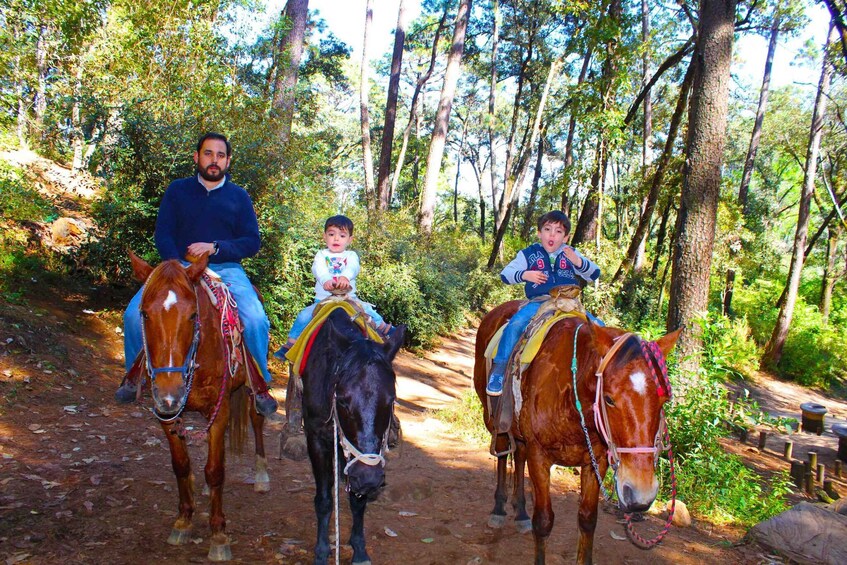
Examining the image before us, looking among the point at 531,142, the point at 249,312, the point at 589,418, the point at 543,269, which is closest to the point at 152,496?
the point at 249,312

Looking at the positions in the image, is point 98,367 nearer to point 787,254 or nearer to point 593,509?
point 593,509

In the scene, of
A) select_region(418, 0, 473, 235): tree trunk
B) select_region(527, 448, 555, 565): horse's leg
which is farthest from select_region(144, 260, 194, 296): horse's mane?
select_region(418, 0, 473, 235): tree trunk

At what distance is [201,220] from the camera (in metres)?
4.51

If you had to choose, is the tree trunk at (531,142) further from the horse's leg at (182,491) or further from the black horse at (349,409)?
the horse's leg at (182,491)

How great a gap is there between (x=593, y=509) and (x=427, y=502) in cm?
224

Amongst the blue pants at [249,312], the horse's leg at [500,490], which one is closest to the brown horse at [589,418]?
the horse's leg at [500,490]

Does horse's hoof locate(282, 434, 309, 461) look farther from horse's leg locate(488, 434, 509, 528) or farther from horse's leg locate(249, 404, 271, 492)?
horse's leg locate(488, 434, 509, 528)

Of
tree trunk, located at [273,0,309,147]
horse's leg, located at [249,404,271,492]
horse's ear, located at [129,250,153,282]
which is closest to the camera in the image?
horse's ear, located at [129,250,153,282]

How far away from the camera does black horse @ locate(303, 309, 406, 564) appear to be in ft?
9.77

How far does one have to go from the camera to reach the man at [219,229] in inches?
173

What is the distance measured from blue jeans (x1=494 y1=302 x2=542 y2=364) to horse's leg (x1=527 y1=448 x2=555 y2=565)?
892 mm

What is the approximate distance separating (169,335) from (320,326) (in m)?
1.05

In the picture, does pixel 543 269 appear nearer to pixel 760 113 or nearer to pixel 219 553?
pixel 219 553

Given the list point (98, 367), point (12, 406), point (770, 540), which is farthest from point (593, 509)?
point (98, 367)
